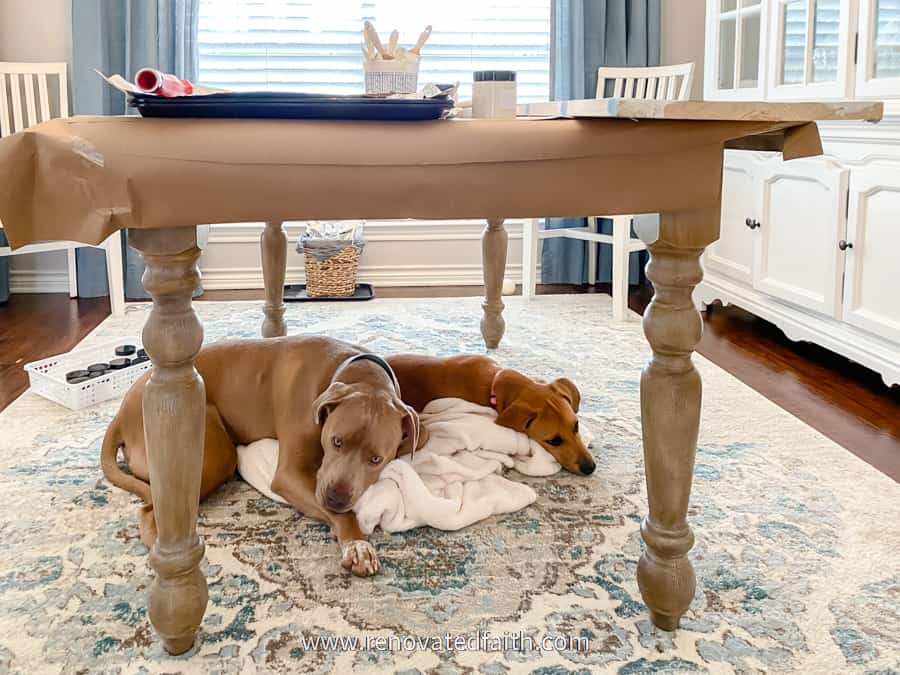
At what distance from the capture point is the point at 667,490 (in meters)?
1.27

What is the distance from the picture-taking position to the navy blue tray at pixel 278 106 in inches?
42.7

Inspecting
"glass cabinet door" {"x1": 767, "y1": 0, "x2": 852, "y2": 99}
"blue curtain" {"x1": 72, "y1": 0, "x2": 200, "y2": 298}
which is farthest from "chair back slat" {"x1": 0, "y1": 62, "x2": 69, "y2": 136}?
"glass cabinet door" {"x1": 767, "y1": 0, "x2": 852, "y2": 99}

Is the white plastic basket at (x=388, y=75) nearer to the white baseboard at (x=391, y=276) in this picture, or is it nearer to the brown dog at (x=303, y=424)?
the brown dog at (x=303, y=424)

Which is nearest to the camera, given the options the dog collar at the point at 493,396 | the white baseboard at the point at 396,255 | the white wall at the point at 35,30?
the dog collar at the point at 493,396

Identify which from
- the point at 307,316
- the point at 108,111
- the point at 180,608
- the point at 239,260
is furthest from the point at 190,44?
the point at 180,608

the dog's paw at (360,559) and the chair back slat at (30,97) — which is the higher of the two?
the chair back slat at (30,97)

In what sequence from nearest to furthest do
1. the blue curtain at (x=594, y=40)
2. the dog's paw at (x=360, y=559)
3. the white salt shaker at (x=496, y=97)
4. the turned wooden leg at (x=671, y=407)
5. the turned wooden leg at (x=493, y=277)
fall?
the turned wooden leg at (x=671, y=407), the dog's paw at (x=360, y=559), the white salt shaker at (x=496, y=97), the turned wooden leg at (x=493, y=277), the blue curtain at (x=594, y=40)

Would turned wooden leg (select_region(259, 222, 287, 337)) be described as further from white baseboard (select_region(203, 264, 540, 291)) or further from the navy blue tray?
the navy blue tray

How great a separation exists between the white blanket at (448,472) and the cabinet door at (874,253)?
3.86 feet

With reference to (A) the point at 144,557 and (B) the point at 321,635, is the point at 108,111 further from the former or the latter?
(B) the point at 321,635

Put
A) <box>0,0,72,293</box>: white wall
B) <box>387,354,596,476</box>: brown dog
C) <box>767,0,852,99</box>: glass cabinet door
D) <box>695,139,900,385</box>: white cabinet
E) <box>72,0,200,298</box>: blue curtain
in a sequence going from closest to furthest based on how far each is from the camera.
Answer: <box>387,354,596,476</box>: brown dog, <box>695,139,900,385</box>: white cabinet, <box>767,0,852,99</box>: glass cabinet door, <box>72,0,200,298</box>: blue curtain, <box>0,0,72,293</box>: white wall

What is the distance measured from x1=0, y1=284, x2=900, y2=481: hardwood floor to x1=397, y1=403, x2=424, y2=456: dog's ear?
1058mm

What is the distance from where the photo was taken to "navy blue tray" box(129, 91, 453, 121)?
42.7 inches

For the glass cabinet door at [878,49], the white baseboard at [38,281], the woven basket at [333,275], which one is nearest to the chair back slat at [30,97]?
the white baseboard at [38,281]
